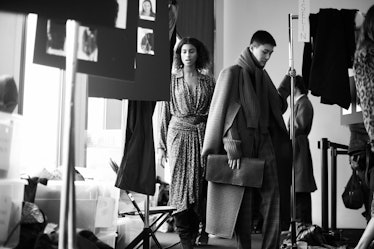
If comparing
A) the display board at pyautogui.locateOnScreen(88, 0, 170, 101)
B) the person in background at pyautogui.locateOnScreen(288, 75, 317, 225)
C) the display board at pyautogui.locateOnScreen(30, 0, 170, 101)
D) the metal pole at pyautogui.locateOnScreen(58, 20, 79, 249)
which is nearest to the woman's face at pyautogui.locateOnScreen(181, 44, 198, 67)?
the display board at pyautogui.locateOnScreen(88, 0, 170, 101)

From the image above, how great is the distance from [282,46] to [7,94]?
4929 millimetres

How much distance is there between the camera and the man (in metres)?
2.97

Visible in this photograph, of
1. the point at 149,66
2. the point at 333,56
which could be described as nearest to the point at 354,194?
the point at 333,56

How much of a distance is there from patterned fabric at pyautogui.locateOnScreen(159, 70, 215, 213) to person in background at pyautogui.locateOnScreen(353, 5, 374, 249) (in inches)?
44.0

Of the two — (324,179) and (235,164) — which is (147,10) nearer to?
(235,164)

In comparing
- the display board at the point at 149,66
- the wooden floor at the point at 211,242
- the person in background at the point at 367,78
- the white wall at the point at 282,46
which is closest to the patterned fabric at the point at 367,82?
the person in background at the point at 367,78

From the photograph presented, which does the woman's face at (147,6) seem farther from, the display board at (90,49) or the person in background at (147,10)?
the display board at (90,49)

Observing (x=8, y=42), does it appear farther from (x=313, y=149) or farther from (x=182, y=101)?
(x=313, y=149)

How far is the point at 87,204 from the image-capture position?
2.65 metres

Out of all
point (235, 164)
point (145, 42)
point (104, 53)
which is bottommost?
point (235, 164)

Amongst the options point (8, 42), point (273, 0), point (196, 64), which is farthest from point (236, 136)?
point (273, 0)

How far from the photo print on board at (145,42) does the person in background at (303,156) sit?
2406 mm

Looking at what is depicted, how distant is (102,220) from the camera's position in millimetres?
2721

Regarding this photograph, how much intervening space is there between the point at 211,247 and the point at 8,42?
2.33 meters
